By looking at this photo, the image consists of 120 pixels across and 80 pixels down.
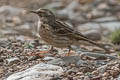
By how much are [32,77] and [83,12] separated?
10.4 m

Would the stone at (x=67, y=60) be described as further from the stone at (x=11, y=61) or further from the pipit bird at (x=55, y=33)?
the stone at (x=11, y=61)

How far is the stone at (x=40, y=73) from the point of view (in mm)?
7543

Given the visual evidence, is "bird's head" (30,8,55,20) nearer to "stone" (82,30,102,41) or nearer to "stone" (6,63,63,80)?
"stone" (6,63,63,80)

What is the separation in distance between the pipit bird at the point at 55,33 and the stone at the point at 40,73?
2.82 feet

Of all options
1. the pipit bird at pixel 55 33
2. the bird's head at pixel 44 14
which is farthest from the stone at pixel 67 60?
the bird's head at pixel 44 14

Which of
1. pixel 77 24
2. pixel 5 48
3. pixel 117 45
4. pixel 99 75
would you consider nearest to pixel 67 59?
pixel 99 75

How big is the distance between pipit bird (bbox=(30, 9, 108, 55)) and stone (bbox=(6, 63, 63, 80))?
0.86 metres

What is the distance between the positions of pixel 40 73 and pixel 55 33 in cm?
146

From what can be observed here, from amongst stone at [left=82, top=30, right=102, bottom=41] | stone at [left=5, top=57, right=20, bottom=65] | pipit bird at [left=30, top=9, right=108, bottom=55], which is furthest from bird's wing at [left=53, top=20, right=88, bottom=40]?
stone at [left=82, top=30, right=102, bottom=41]

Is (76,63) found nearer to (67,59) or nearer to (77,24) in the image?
(67,59)

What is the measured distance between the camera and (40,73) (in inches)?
301

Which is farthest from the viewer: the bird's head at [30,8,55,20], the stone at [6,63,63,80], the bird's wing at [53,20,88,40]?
the bird's head at [30,8,55,20]

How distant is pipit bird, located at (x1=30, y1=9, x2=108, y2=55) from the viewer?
28.9ft

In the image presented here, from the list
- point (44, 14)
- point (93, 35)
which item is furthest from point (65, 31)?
point (93, 35)
